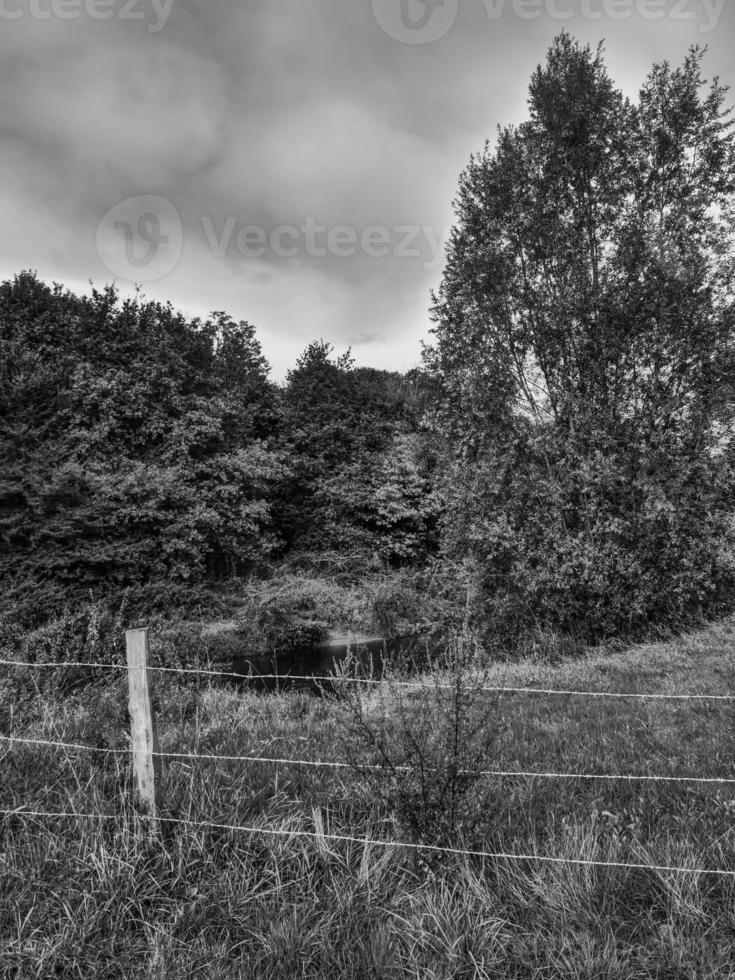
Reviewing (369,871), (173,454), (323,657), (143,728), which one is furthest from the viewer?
(173,454)

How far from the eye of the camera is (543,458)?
11.3 meters

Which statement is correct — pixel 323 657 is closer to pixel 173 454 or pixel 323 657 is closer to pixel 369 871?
pixel 173 454

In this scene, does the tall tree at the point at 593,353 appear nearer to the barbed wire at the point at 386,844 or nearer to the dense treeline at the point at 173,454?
the dense treeline at the point at 173,454

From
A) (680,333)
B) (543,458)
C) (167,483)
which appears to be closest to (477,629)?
(543,458)

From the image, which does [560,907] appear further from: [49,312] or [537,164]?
[49,312]

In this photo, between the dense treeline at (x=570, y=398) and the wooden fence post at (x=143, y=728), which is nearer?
the wooden fence post at (x=143, y=728)

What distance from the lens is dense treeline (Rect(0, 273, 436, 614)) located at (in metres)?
15.2

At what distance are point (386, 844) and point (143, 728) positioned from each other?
1334 mm

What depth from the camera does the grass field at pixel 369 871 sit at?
2.15m

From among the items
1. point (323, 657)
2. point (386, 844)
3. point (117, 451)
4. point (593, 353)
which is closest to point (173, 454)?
point (117, 451)

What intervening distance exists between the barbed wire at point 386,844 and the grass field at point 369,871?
1.1 inches

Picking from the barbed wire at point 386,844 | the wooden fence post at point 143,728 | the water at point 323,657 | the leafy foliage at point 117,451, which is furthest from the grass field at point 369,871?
the leafy foliage at point 117,451

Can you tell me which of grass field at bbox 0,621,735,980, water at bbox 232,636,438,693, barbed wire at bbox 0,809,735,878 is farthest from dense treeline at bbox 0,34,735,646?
barbed wire at bbox 0,809,735,878

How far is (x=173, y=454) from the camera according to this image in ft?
61.6
